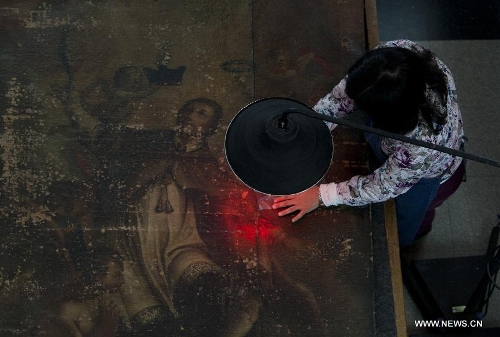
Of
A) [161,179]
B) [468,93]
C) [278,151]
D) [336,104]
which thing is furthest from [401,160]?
[468,93]

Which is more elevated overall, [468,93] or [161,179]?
[468,93]

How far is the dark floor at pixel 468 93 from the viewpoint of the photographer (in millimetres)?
3340

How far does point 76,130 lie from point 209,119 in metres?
0.67

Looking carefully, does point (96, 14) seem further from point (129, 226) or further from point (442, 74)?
point (442, 74)

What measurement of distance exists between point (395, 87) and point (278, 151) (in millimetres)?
485

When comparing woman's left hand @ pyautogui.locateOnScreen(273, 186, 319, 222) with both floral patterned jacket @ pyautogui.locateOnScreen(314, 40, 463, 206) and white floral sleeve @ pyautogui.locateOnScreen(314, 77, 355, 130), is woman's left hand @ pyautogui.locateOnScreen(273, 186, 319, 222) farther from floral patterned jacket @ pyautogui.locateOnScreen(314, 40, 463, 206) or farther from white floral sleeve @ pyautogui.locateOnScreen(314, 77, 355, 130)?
white floral sleeve @ pyautogui.locateOnScreen(314, 77, 355, 130)

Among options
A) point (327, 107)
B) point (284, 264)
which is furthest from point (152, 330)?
point (327, 107)

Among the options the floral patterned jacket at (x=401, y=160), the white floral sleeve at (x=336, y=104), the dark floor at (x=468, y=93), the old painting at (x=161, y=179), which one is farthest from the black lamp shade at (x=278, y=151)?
the dark floor at (x=468, y=93)

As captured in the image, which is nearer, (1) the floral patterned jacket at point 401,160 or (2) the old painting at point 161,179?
(1) the floral patterned jacket at point 401,160

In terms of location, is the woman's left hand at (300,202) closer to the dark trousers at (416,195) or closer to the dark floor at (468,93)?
the dark trousers at (416,195)

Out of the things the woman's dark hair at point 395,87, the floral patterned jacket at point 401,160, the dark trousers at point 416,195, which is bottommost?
the dark trousers at point 416,195

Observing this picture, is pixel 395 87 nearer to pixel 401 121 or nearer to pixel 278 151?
pixel 401 121

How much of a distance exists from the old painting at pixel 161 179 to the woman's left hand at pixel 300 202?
76 mm

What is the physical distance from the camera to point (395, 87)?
167 cm
